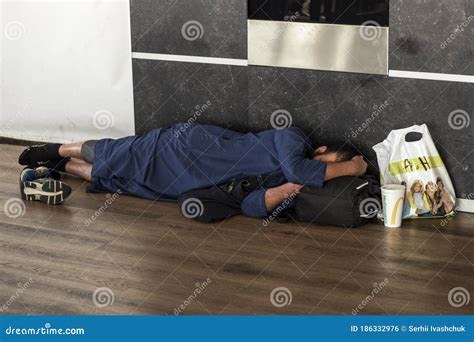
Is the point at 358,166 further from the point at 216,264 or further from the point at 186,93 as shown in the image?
Answer: the point at 186,93

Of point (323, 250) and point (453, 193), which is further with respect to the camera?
point (453, 193)

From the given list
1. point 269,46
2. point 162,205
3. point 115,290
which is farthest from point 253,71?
point 115,290

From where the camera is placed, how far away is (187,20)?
539 cm

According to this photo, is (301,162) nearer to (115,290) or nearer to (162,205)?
(162,205)

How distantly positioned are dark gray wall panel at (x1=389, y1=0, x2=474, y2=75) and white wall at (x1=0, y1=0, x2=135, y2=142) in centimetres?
161

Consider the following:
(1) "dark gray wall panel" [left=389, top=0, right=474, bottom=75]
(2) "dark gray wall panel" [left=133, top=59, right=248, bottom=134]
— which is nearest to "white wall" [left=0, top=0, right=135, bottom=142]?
(2) "dark gray wall panel" [left=133, top=59, right=248, bottom=134]

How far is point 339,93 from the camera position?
199 inches

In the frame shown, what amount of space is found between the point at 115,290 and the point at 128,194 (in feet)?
4.14

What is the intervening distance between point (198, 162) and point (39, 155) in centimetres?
94

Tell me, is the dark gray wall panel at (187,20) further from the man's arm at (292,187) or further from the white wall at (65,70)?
the man's arm at (292,187)

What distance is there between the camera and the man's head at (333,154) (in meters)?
4.87

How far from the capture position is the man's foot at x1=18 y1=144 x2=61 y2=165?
5.39 meters

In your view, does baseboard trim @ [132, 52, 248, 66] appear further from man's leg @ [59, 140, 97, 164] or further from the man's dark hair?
the man's dark hair

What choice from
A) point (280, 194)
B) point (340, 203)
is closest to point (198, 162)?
point (280, 194)
